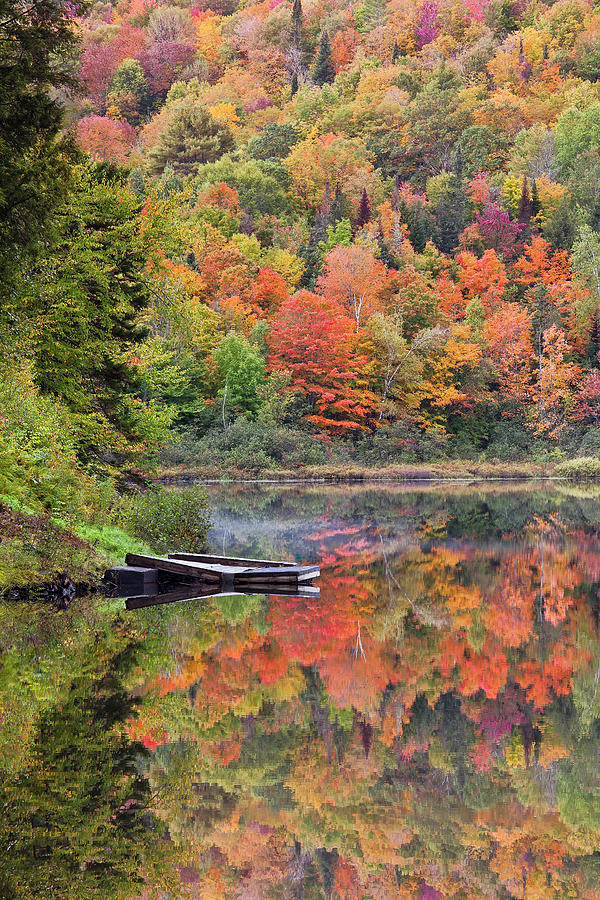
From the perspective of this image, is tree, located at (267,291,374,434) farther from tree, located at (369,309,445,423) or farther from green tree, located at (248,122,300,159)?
green tree, located at (248,122,300,159)

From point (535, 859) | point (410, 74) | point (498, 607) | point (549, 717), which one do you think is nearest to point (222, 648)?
point (549, 717)

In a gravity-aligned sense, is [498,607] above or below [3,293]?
below

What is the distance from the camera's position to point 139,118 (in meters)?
108

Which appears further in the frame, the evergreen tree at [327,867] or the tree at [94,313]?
the tree at [94,313]

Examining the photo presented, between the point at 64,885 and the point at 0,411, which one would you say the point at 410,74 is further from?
the point at 64,885

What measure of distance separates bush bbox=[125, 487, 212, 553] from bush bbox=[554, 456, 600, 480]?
3511 cm

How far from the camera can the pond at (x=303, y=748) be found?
5.11 m

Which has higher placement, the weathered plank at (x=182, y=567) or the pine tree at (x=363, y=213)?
the weathered plank at (x=182, y=567)

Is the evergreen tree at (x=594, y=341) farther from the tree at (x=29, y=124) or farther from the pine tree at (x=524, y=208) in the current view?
the tree at (x=29, y=124)

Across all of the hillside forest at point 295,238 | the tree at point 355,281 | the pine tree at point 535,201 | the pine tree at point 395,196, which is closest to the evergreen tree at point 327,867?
the hillside forest at point 295,238

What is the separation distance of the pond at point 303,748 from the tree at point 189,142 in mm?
72710

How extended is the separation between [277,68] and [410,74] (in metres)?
24.2

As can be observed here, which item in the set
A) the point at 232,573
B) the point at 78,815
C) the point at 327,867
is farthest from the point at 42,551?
the point at 327,867

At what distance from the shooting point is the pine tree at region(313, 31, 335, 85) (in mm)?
106000
